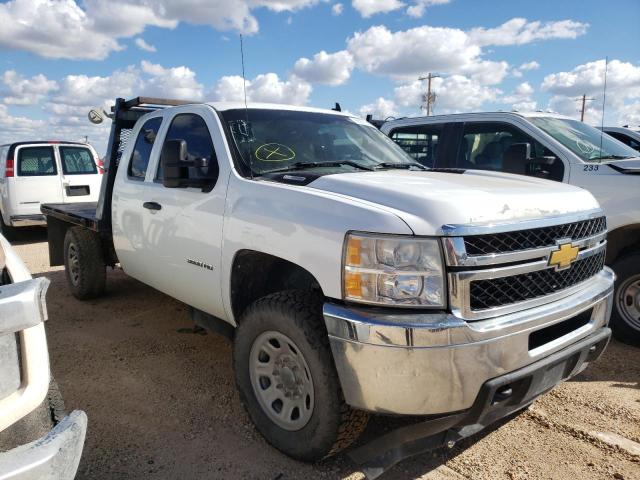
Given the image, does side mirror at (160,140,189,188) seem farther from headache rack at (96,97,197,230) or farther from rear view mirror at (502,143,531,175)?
rear view mirror at (502,143,531,175)

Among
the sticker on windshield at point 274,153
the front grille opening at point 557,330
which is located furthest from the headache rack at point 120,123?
the front grille opening at point 557,330

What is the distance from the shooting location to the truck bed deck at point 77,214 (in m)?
5.06

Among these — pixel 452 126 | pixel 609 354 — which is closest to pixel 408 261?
pixel 609 354

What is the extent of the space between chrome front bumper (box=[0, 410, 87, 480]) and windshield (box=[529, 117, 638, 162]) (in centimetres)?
483

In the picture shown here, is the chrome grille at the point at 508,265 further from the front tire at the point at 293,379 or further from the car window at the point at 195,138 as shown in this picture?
the car window at the point at 195,138

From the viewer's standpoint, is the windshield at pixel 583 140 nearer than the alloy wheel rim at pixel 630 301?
No

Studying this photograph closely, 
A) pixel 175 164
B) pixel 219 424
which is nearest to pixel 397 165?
pixel 175 164

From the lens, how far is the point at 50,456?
154cm

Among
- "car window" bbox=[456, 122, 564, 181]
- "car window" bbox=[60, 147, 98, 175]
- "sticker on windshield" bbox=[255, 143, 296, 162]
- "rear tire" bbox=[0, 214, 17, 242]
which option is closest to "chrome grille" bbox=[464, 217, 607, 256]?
"sticker on windshield" bbox=[255, 143, 296, 162]

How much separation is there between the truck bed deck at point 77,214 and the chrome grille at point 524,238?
3880 millimetres

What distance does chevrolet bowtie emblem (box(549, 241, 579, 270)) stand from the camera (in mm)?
2555

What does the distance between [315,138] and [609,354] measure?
3.09 meters

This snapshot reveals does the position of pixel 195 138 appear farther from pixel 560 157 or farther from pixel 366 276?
pixel 560 157

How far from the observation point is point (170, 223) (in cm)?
374
